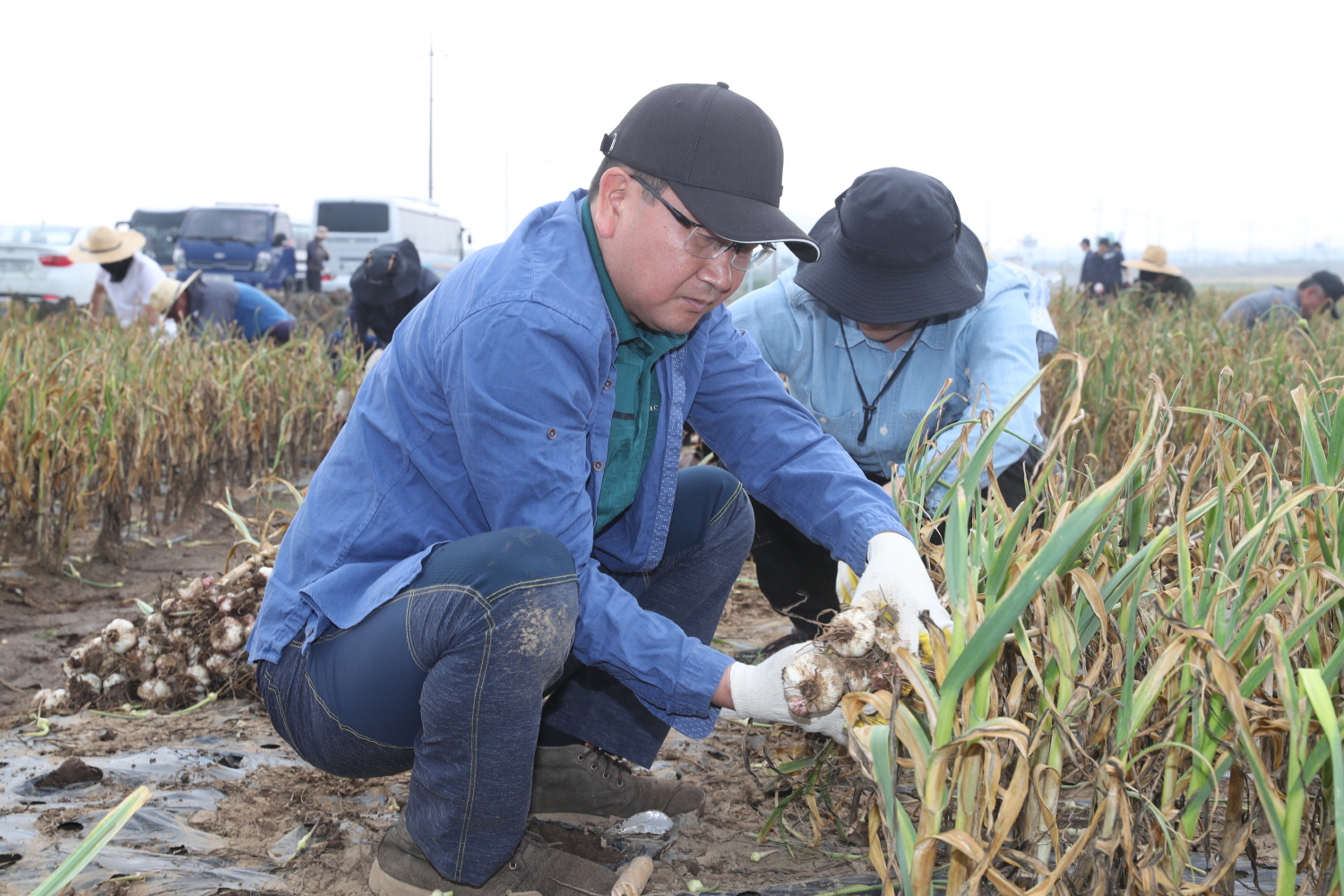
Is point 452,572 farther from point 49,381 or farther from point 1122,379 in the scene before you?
point 1122,379

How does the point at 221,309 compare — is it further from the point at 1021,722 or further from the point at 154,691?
the point at 1021,722

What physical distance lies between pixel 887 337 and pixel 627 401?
3.18 feet

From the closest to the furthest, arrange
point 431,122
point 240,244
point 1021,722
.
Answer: point 1021,722 → point 240,244 → point 431,122

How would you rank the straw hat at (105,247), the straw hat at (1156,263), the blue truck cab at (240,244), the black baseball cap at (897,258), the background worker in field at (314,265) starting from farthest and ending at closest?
the blue truck cab at (240,244) < the background worker in field at (314,265) < the straw hat at (1156,263) < the straw hat at (105,247) < the black baseball cap at (897,258)

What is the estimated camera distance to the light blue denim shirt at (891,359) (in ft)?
7.12

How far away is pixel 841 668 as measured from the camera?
1167 mm

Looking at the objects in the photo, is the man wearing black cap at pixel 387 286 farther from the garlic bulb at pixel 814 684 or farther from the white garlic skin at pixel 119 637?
the garlic bulb at pixel 814 684

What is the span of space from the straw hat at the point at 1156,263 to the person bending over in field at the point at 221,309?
5.73 meters

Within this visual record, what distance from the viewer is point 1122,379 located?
340 cm

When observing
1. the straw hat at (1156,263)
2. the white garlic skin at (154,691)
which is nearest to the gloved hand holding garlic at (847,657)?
the white garlic skin at (154,691)

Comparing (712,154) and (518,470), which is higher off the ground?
(712,154)

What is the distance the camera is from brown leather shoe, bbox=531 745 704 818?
1.67m

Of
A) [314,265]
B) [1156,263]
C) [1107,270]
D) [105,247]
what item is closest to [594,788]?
[105,247]

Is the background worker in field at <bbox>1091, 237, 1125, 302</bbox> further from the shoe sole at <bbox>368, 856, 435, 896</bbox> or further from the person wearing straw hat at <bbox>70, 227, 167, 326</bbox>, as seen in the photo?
the shoe sole at <bbox>368, 856, 435, 896</bbox>
